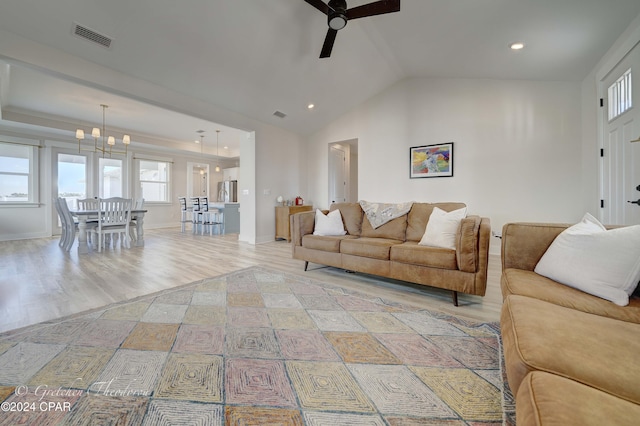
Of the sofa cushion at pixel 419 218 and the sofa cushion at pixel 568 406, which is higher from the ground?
the sofa cushion at pixel 419 218

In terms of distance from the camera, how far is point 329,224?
3473 millimetres

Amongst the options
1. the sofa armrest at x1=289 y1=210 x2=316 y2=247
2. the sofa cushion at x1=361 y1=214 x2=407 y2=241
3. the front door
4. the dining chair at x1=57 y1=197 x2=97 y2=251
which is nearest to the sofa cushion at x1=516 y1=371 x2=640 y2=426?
the sofa cushion at x1=361 y1=214 x2=407 y2=241

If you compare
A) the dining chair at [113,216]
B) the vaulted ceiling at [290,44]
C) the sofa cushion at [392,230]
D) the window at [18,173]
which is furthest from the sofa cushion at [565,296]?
the window at [18,173]

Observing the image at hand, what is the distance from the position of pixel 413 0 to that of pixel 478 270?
9.50ft

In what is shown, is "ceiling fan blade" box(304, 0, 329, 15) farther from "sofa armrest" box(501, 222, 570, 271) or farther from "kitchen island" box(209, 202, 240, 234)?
"kitchen island" box(209, 202, 240, 234)

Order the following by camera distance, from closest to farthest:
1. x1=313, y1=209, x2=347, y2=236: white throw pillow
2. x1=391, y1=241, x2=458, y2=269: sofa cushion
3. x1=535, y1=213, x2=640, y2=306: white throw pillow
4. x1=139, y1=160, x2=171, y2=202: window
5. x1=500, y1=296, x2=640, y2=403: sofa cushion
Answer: x1=500, y1=296, x2=640, y2=403: sofa cushion, x1=535, y1=213, x2=640, y2=306: white throw pillow, x1=391, y1=241, x2=458, y2=269: sofa cushion, x1=313, y1=209, x2=347, y2=236: white throw pillow, x1=139, y1=160, x2=171, y2=202: window

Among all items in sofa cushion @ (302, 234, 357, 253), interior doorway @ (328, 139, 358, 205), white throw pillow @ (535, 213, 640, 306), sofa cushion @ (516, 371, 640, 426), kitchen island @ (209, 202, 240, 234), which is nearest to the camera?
sofa cushion @ (516, 371, 640, 426)

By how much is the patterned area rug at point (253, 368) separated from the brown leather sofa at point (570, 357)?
41 cm

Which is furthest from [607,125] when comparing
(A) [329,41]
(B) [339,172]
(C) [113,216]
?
(C) [113,216]

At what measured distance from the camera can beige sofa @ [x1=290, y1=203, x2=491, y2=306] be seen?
7.14 ft

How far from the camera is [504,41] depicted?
127 inches

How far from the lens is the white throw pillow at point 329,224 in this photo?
11.3ft

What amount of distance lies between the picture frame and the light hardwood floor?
1.65 meters

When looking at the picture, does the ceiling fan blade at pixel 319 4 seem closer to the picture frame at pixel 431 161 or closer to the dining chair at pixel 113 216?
the picture frame at pixel 431 161
